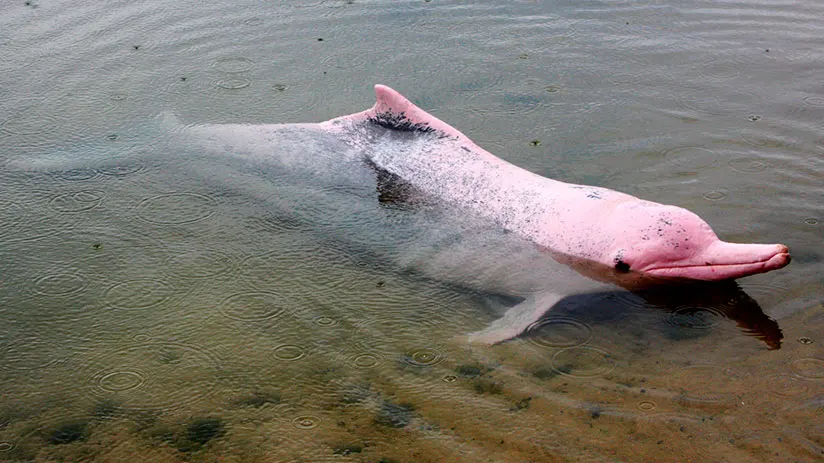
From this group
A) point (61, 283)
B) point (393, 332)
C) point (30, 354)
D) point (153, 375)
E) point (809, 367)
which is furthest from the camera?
point (61, 283)

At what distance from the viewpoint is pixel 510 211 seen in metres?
6.54

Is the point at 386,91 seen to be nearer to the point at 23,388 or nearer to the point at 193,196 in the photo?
the point at 193,196

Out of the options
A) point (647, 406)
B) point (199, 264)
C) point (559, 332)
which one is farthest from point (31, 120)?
point (647, 406)

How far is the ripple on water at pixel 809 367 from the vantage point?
5047 millimetres

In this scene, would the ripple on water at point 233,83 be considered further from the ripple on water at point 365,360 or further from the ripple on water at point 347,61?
the ripple on water at point 365,360

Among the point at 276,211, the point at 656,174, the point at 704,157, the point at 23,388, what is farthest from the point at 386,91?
the point at 23,388

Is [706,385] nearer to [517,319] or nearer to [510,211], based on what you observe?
[517,319]

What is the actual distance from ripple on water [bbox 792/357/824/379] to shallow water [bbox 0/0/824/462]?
0.01m

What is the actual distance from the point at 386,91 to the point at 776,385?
12.6ft

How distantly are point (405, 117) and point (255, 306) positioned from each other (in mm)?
2291

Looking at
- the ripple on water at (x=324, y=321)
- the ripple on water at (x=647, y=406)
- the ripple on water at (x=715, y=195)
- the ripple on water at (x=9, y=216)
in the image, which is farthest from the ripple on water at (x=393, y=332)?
the ripple on water at (x=9, y=216)

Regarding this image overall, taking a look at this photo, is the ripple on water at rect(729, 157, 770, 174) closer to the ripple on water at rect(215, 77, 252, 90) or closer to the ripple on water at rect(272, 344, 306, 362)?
the ripple on water at rect(272, 344, 306, 362)

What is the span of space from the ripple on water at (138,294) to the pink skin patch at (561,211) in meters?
2.13

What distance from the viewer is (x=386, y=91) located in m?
7.21
